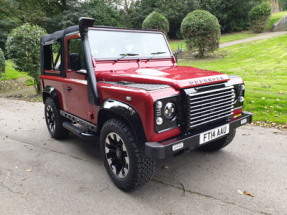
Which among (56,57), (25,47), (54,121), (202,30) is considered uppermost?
(202,30)

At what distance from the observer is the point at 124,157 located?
3.11 meters

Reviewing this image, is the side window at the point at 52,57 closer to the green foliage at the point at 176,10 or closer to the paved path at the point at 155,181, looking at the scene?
the paved path at the point at 155,181

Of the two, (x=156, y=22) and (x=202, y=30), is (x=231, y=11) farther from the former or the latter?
(x=202, y=30)

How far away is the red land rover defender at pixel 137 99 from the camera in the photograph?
2.69 meters

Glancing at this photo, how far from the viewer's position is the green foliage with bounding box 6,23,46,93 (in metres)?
9.68

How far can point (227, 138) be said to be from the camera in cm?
404

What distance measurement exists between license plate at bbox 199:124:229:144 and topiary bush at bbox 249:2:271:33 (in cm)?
2479

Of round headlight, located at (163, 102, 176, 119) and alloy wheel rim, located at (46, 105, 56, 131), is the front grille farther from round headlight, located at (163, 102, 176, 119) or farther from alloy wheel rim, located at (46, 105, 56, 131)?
alloy wheel rim, located at (46, 105, 56, 131)

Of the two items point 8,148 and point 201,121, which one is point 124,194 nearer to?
point 201,121

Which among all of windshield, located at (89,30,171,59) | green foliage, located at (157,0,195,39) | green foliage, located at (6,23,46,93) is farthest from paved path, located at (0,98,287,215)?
green foliage, located at (157,0,195,39)

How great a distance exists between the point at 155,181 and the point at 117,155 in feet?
2.27

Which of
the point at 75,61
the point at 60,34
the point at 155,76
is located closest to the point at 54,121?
the point at 60,34

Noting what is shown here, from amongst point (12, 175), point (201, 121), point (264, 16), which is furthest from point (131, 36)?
point (264, 16)

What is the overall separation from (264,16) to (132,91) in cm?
2571
